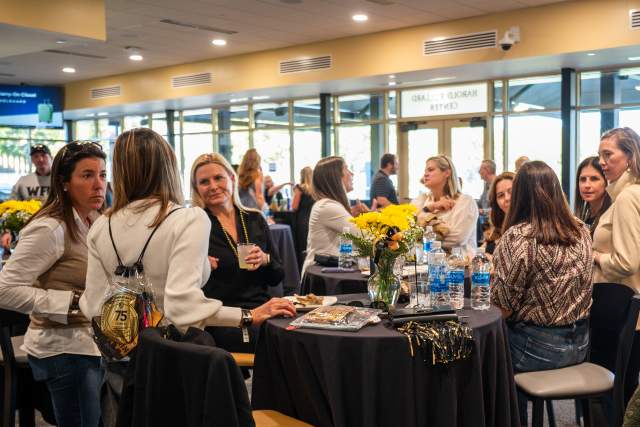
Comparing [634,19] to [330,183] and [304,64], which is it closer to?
[304,64]

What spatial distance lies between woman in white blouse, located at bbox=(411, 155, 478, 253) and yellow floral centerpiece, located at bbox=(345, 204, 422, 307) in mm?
1952

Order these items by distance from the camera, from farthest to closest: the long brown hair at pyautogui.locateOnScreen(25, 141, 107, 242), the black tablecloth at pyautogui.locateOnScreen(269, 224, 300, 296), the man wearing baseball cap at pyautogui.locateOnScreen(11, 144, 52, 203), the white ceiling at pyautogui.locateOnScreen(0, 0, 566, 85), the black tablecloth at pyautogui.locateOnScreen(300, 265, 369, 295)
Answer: the white ceiling at pyautogui.locateOnScreen(0, 0, 566, 85), the black tablecloth at pyautogui.locateOnScreen(269, 224, 300, 296), the man wearing baseball cap at pyautogui.locateOnScreen(11, 144, 52, 203), the black tablecloth at pyautogui.locateOnScreen(300, 265, 369, 295), the long brown hair at pyautogui.locateOnScreen(25, 141, 107, 242)

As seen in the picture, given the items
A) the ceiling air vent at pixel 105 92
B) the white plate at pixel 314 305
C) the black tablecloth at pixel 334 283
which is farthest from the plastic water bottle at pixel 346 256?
the ceiling air vent at pixel 105 92

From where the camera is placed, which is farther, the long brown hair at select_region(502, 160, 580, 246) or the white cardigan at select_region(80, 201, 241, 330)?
the long brown hair at select_region(502, 160, 580, 246)

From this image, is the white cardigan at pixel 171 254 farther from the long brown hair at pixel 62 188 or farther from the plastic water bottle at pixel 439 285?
the plastic water bottle at pixel 439 285

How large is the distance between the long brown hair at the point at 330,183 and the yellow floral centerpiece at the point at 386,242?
205cm

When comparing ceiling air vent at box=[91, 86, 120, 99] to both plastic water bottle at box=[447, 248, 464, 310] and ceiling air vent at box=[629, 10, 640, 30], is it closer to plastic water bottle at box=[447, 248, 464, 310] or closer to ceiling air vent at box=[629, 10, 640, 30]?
ceiling air vent at box=[629, 10, 640, 30]

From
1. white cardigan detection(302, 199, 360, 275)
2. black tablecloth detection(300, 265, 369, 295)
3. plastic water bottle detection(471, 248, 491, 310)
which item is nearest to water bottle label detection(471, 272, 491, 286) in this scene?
plastic water bottle detection(471, 248, 491, 310)

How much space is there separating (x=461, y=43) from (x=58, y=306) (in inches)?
332

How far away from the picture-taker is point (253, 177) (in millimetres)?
7625

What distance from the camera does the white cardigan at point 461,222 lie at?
16.1 ft

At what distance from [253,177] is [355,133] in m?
5.87

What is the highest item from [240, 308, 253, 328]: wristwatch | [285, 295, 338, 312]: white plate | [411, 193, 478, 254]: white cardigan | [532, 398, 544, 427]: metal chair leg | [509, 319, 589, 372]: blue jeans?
[411, 193, 478, 254]: white cardigan

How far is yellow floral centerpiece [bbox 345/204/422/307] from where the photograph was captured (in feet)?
9.44
